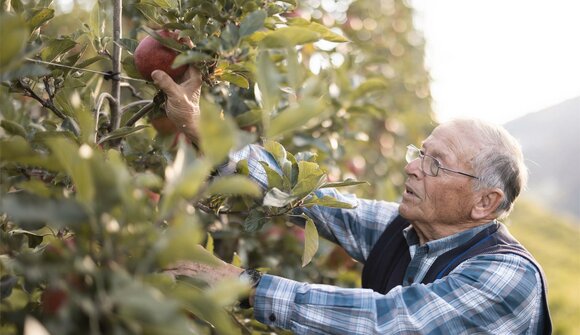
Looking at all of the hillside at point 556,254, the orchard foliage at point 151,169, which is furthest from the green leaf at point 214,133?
the hillside at point 556,254

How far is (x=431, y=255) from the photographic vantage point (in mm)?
1649

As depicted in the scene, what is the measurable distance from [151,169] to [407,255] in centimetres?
70

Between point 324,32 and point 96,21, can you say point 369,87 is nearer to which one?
point 324,32

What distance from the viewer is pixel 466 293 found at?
1.36m

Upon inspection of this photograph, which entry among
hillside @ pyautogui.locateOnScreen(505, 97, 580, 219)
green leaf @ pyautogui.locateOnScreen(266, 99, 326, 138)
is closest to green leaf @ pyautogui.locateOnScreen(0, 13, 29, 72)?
green leaf @ pyautogui.locateOnScreen(266, 99, 326, 138)

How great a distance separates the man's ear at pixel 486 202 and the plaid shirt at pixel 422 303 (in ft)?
0.75

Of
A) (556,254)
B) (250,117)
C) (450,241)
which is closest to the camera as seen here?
(250,117)

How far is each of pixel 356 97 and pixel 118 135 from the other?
1.25m

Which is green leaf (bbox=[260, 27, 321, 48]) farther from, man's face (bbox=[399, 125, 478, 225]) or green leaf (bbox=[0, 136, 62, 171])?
man's face (bbox=[399, 125, 478, 225])

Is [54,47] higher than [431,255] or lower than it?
higher

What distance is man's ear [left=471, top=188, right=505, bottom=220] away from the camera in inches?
66.2

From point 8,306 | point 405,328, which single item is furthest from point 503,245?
point 8,306

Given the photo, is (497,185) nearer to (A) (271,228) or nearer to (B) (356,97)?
(B) (356,97)

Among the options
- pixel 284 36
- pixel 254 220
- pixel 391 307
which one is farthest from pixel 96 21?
pixel 391 307
